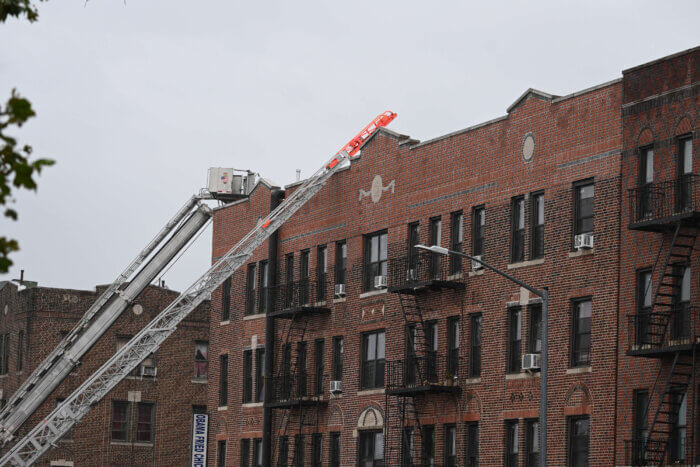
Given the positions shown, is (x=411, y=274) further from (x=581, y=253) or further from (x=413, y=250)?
(x=581, y=253)

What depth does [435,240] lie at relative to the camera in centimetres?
4391

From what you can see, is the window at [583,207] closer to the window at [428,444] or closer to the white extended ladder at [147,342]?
the window at [428,444]

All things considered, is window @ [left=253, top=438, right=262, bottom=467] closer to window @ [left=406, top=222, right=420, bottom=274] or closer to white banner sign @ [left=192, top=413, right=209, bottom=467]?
white banner sign @ [left=192, top=413, right=209, bottom=467]

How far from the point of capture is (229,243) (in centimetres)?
5509

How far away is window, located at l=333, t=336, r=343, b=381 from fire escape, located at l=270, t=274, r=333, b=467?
739mm

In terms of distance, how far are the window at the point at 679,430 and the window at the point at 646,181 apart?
471 centimetres

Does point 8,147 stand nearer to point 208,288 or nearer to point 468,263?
point 468,263

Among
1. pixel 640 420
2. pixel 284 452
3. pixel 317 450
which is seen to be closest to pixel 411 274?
pixel 317 450

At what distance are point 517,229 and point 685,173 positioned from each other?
6.85 meters

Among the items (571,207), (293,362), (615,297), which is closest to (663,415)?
(615,297)

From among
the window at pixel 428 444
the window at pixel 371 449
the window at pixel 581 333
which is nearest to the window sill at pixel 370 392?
the window at pixel 371 449

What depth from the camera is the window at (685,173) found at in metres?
34.3

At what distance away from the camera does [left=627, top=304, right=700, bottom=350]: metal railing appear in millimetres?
33438

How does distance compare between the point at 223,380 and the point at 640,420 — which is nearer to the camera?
the point at 640,420
